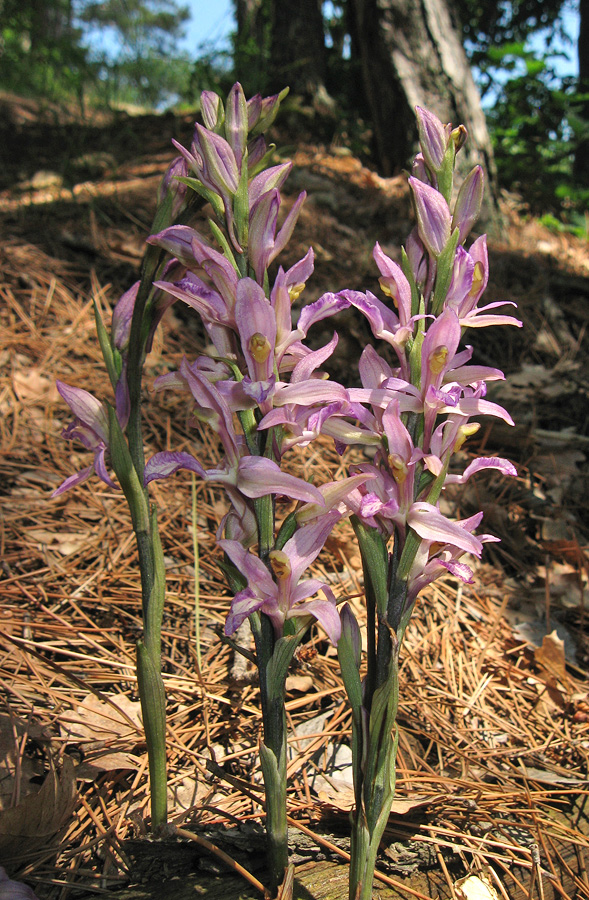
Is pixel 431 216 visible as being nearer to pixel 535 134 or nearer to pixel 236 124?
pixel 236 124

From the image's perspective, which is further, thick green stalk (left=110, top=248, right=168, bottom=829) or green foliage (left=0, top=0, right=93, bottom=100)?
green foliage (left=0, top=0, right=93, bottom=100)

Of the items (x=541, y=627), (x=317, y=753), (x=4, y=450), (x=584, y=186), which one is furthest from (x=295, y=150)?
(x=317, y=753)

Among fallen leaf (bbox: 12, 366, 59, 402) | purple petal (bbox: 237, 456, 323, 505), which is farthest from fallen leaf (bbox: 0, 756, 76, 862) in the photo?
fallen leaf (bbox: 12, 366, 59, 402)

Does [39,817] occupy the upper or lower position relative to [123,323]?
lower

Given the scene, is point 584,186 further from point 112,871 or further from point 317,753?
point 112,871

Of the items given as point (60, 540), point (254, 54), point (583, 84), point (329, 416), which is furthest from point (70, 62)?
point (329, 416)

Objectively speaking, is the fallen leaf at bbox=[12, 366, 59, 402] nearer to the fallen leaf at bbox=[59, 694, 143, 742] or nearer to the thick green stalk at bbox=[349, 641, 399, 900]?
the fallen leaf at bbox=[59, 694, 143, 742]
